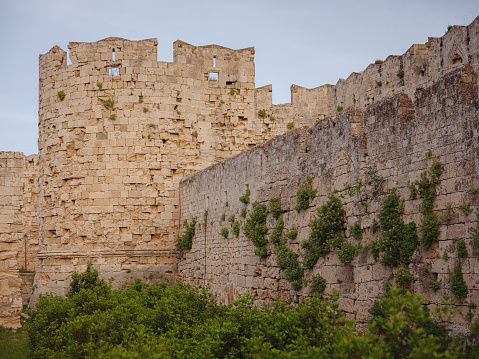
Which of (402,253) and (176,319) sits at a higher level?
(402,253)

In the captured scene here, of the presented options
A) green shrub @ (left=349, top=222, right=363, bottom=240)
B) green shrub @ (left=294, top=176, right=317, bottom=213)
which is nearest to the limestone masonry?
green shrub @ (left=294, top=176, right=317, bottom=213)

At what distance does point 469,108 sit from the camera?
6805mm

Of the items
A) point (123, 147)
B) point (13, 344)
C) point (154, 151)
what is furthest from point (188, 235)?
point (13, 344)

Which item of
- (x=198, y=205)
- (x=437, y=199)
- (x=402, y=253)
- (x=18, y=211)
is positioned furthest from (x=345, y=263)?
(x=18, y=211)

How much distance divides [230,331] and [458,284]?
2829mm

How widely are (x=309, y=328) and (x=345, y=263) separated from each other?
85.6 inches

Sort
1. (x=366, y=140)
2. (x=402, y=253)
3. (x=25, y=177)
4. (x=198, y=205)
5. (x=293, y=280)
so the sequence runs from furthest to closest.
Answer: (x=25, y=177)
(x=198, y=205)
(x=293, y=280)
(x=366, y=140)
(x=402, y=253)

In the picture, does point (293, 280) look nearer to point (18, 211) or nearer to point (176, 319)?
point (176, 319)

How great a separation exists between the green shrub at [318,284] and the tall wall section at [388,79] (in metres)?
5.14

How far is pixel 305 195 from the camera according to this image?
1023cm

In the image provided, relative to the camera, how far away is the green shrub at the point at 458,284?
21.6 feet

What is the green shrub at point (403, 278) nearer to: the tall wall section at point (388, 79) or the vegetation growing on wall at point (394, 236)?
the vegetation growing on wall at point (394, 236)

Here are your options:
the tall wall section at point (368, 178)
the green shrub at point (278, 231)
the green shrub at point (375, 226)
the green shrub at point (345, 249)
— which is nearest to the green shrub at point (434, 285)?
the tall wall section at point (368, 178)

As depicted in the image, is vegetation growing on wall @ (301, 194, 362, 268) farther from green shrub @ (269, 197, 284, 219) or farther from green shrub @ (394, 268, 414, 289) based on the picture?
green shrub @ (269, 197, 284, 219)
